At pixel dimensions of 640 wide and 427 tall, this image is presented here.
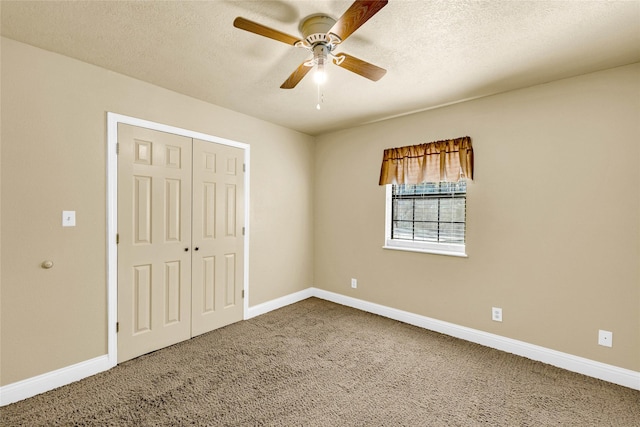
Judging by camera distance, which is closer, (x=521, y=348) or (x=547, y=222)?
(x=547, y=222)

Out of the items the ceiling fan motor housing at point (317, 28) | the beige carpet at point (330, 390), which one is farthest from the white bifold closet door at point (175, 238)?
the ceiling fan motor housing at point (317, 28)

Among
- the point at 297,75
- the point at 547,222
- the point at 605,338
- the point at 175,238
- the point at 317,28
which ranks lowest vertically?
the point at 605,338

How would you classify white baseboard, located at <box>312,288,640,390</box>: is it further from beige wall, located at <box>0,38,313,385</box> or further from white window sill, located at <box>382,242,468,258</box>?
beige wall, located at <box>0,38,313,385</box>

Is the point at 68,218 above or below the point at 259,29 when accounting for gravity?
below

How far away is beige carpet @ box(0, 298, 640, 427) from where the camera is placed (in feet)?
6.26

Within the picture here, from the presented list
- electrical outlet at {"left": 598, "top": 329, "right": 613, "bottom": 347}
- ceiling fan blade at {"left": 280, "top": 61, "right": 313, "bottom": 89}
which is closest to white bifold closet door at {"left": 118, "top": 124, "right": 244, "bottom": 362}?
ceiling fan blade at {"left": 280, "top": 61, "right": 313, "bottom": 89}

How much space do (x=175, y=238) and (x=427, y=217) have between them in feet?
9.28

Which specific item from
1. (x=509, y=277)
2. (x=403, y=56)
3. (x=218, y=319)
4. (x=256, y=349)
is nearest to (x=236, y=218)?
(x=218, y=319)

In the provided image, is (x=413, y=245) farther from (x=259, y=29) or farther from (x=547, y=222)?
(x=259, y=29)

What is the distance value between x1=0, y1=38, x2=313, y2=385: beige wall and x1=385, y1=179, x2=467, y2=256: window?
2815 mm

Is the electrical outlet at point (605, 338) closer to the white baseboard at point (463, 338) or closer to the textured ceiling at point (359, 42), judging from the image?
the white baseboard at point (463, 338)

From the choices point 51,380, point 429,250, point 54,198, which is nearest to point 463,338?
point 429,250

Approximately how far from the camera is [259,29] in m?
1.58

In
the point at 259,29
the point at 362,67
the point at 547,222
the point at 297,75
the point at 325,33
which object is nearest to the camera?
the point at 259,29
